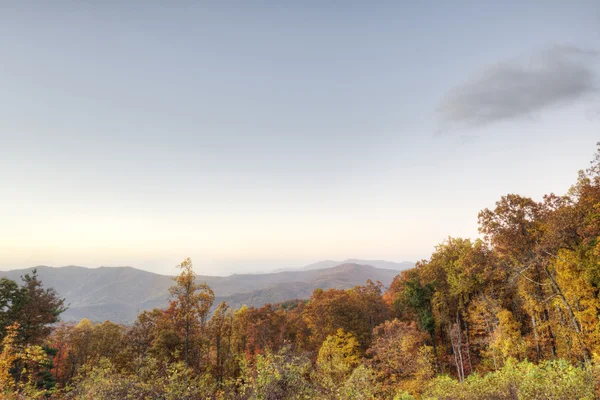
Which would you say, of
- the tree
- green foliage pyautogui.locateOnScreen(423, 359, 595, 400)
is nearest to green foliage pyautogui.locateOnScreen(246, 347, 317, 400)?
green foliage pyautogui.locateOnScreen(423, 359, 595, 400)

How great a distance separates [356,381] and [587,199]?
1726cm

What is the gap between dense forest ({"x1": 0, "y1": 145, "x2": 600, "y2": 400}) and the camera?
11.3m

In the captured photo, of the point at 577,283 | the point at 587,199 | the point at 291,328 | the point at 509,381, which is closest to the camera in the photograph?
the point at 509,381

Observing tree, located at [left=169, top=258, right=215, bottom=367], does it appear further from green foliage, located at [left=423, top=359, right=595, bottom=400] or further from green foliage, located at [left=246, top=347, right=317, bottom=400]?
green foliage, located at [left=423, top=359, right=595, bottom=400]

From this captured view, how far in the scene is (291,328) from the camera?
42188mm

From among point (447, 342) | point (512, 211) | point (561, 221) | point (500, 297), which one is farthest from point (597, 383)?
point (447, 342)

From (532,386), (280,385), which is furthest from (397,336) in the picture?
(280,385)

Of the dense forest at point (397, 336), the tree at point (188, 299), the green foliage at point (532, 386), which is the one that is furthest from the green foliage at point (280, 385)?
the tree at point (188, 299)

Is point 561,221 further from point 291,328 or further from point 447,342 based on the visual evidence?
point 291,328

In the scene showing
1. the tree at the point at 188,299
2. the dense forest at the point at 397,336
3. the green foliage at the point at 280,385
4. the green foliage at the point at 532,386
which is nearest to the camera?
the green foliage at the point at 280,385

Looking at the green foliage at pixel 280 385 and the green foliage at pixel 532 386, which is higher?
the green foliage at pixel 280 385

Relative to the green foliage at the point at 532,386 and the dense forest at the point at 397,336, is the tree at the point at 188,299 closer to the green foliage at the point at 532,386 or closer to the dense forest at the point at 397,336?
the dense forest at the point at 397,336

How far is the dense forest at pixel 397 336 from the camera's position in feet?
37.2

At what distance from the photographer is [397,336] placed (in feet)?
87.7
